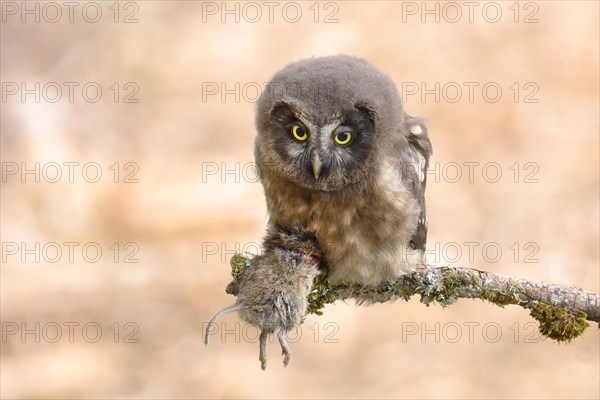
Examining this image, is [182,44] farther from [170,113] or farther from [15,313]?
[15,313]

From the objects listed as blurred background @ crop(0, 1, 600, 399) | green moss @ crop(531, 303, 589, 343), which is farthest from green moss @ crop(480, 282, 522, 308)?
blurred background @ crop(0, 1, 600, 399)

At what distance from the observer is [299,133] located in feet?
13.1

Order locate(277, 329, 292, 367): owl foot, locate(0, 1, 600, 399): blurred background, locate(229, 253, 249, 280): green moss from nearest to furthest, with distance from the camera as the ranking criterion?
locate(277, 329, 292, 367): owl foot
locate(229, 253, 249, 280): green moss
locate(0, 1, 600, 399): blurred background

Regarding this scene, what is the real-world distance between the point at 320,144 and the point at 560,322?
1.34 m

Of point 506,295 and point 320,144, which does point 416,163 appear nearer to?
point 320,144

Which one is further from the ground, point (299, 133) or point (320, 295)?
point (299, 133)

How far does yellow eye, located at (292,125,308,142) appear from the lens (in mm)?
3975

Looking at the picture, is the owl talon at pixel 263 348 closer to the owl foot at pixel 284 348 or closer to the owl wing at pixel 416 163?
the owl foot at pixel 284 348

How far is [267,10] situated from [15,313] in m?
3.78

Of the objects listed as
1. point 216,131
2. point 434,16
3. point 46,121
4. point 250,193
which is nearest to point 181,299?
point 250,193

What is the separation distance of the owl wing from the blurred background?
258 cm

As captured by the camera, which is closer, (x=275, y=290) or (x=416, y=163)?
(x=275, y=290)

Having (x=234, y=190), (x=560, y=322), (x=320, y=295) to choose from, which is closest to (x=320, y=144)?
(x=320, y=295)

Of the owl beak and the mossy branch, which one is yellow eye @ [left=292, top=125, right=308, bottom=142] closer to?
the owl beak
